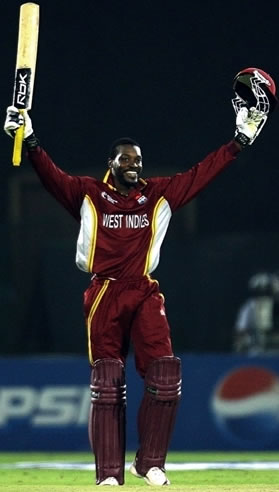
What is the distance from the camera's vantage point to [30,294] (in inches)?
490

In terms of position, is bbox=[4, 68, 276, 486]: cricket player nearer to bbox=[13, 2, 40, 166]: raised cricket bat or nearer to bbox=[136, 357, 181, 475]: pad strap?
bbox=[136, 357, 181, 475]: pad strap

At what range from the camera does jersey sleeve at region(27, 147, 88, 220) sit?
7066 millimetres

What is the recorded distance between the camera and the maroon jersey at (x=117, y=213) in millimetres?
7129

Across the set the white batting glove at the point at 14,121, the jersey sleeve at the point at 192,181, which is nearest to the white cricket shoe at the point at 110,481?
the jersey sleeve at the point at 192,181

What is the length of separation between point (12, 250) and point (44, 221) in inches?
27.2

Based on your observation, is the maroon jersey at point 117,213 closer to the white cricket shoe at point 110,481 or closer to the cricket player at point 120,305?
the cricket player at point 120,305

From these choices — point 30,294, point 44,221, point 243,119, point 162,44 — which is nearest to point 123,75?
point 162,44

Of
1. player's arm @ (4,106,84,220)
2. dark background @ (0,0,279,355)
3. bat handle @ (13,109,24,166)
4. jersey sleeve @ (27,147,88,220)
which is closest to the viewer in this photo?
bat handle @ (13,109,24,166)

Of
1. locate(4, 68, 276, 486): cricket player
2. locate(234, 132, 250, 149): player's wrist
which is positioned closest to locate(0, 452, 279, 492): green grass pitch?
locate(4, 68, 276, 486): cricket player

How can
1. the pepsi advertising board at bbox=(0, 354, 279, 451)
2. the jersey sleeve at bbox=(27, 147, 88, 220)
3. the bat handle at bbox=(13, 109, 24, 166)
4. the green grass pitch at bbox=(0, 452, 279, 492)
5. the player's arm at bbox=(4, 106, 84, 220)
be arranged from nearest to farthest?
the bat handle at bbox=(13, 109, 24, 166), the player's arm at bbox=(4, 106, 84, 220), the jersey sleeve at bbox=(27, 147, 88, 220), the green grass pitch at bbox=(0, 452, 279, 492), the pepsi advertising board at bbox=(0, 354, 279, 451)

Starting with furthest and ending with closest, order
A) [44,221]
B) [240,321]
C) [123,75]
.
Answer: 1. [123,75]
2. [44,221]
3. [240,321]

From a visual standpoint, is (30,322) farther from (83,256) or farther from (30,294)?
(83,256)

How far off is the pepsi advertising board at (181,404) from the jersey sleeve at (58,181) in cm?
451

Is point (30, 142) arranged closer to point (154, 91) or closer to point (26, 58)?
point (26, 58)
